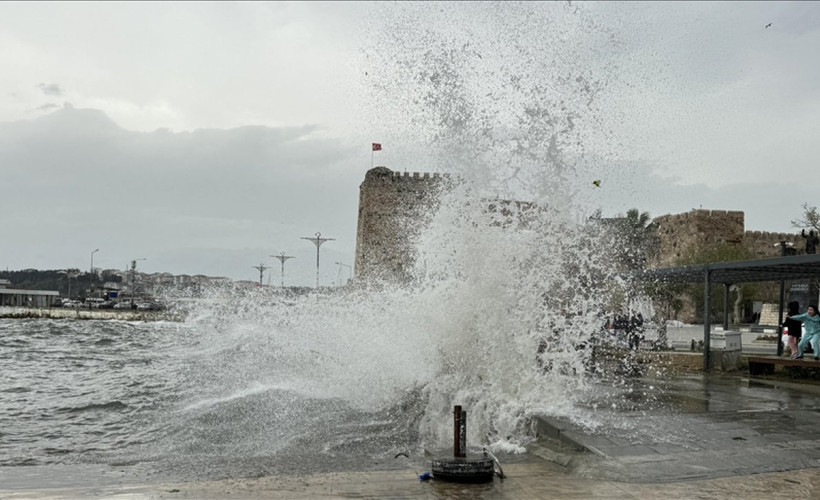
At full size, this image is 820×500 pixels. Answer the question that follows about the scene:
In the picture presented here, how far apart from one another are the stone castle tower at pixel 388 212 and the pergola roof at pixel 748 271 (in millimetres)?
29033

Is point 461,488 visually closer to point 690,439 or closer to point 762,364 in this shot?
point 690,439

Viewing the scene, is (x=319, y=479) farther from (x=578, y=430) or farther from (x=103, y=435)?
(x=103, y=435)

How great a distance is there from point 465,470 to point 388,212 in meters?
41.2

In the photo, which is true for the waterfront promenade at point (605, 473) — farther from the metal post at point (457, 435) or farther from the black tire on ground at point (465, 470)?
the metal post at point (457, 435)

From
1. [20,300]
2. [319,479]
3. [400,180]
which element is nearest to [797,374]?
[319,479]

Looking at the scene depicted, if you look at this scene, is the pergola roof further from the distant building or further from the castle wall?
the distant building

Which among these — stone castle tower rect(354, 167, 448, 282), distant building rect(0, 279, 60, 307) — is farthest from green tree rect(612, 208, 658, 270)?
distant building rect(0, 279, 60, 307)

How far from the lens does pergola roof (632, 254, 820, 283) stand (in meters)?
12.1

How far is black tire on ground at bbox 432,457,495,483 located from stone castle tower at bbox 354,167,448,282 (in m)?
38.7

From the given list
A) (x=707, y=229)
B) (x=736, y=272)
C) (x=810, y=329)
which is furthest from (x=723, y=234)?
(x=810, y=329)

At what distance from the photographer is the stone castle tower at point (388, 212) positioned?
1834 inches

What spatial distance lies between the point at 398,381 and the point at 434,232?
2567 millimetres

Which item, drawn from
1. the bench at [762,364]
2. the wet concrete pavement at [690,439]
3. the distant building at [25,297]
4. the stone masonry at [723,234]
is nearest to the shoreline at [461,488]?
the wet concrete pavement at [690,439]

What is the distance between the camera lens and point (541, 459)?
22.3 feet
